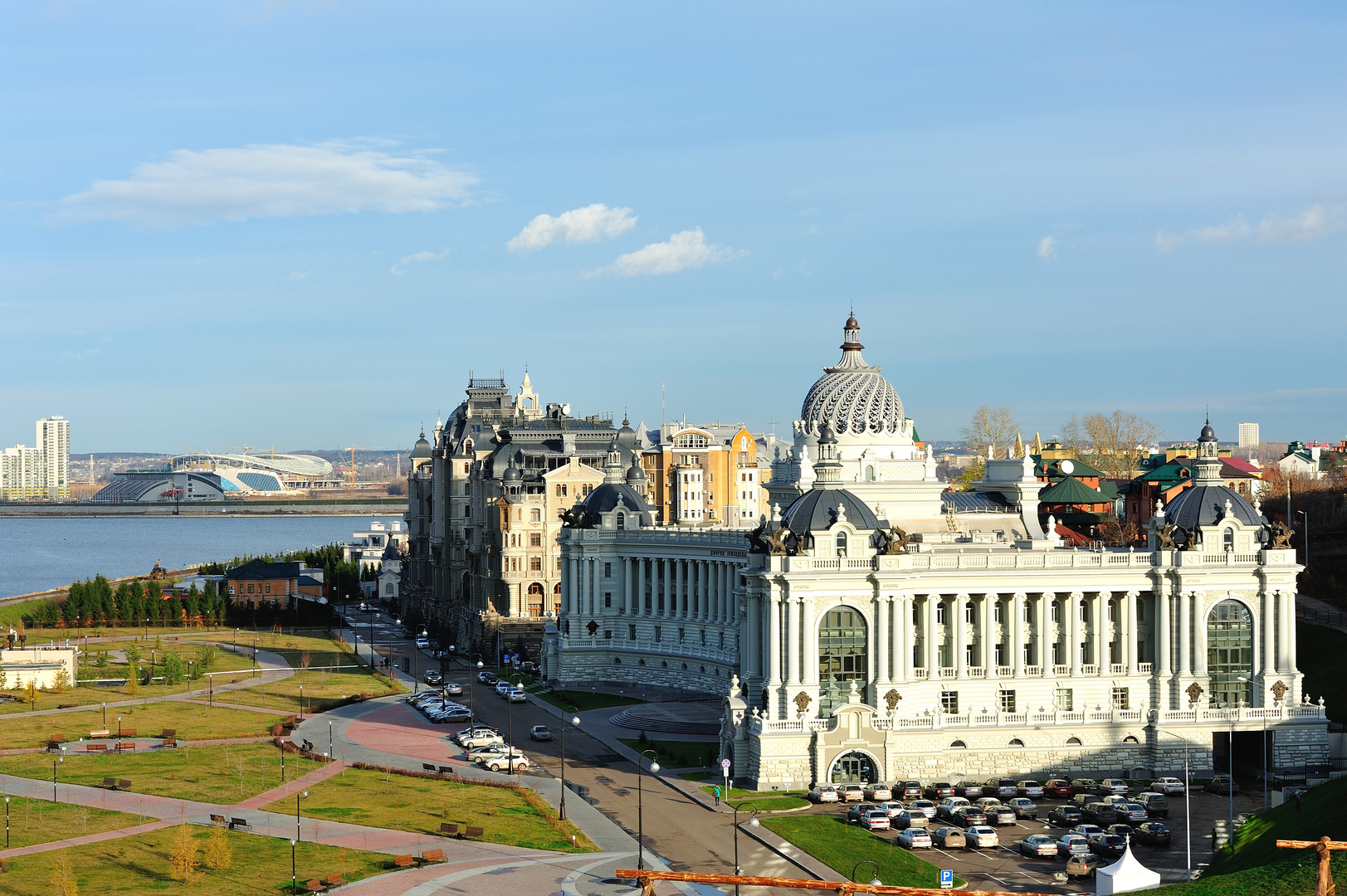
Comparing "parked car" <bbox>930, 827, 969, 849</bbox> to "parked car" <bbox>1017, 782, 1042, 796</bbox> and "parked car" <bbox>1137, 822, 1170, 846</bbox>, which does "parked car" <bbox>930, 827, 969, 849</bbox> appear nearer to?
"parked car" <bbox>1137, 822, 1170, 846</bbox>

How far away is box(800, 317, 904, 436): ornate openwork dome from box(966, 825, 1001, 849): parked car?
45112mm

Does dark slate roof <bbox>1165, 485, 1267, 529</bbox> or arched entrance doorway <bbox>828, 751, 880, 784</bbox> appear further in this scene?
dark slate roof <bbox>1165, 485, 1267, 529</bbox>

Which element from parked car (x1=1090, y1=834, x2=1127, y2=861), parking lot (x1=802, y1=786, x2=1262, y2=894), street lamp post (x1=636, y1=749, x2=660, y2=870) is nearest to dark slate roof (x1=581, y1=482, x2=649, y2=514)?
street lamp post (x1=636, y1=749, x2=660, y2=870)

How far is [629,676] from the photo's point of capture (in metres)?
129

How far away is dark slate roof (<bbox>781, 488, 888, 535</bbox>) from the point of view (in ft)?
296

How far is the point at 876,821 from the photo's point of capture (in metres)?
77.6

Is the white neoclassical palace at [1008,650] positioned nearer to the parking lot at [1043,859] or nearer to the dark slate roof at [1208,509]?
the dark slate roof at [1208,509]

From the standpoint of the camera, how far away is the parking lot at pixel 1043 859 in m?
68.1

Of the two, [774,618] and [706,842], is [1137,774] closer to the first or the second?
[774,618]

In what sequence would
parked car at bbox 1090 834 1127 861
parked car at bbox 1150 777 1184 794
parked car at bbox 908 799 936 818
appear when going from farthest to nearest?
parked car at bbox 1150 777 1184 794 → parked car at bbox 908 799 936 818 → parked car at bbox 1090 834 1127 861

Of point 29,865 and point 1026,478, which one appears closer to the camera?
point 29,865

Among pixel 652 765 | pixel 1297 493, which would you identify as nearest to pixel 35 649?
pixel 652 765

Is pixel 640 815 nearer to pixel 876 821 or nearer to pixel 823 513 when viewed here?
pixel 876 821

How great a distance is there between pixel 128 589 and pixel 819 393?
300ft
